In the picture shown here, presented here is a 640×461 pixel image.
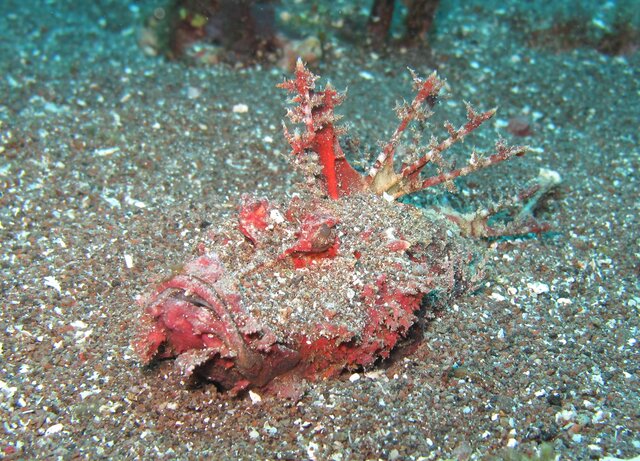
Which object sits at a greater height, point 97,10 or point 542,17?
point 97,10

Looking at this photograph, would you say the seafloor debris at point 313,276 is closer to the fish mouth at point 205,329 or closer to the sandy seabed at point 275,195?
the fish mouth at point 205,329

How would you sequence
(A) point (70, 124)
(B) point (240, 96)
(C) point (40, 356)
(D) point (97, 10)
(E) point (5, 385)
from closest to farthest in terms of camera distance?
1. (E) point (5, 385)
2. (C) point (40, 356)
3. (A) point (70, 124)
4. (B) point (240, 96)
5. (D) point (97, 10)

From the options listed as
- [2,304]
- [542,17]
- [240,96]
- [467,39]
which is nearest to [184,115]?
[240,96]

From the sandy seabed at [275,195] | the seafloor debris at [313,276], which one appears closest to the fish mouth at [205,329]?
the seafloor debris at [313,276]

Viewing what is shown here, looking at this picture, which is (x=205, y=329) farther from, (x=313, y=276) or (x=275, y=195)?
(x=275, y=195)

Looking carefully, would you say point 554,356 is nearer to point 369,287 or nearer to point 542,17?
point 369,287

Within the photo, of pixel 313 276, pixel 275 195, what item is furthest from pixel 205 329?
pixel 275 195

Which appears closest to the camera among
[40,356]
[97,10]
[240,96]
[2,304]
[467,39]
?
[40,356]

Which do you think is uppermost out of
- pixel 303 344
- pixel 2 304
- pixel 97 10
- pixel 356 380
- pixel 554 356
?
pixel 97 10
